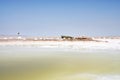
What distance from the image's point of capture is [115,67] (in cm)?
1262

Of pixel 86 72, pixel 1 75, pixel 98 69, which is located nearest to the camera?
pixel 1 75

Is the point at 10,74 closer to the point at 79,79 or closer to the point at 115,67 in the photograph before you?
the point at 79,79

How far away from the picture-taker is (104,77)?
10234 millimetres

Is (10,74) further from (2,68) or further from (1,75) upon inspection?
(2,68)

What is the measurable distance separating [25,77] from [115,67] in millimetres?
4792

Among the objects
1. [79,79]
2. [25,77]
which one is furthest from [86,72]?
[25,77]

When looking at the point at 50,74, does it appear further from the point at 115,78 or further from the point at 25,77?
the point at 115,78

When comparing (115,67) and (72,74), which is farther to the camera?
(115,67)

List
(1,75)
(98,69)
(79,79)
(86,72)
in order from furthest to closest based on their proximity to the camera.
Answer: (98,69) → (86,72) → (1,75) → (79,79)

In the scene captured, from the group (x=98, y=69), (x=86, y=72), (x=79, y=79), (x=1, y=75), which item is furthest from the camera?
(x=98, y=69)

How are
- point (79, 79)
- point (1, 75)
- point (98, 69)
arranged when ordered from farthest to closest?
point (98, 69), point (1, 75), point (79, 79)

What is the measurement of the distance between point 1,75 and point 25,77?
1095 millimetres

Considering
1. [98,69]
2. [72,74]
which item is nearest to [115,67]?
[98,69]

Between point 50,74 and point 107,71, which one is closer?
point 50,74
